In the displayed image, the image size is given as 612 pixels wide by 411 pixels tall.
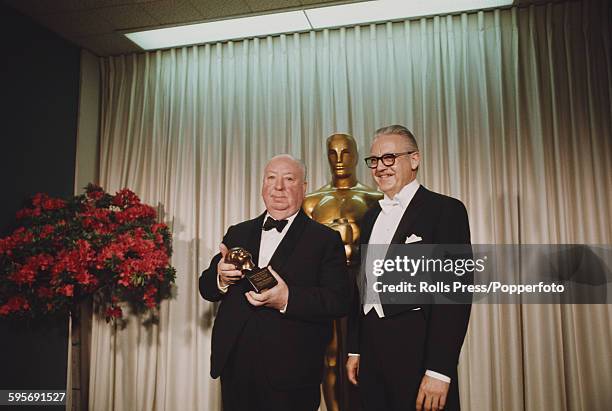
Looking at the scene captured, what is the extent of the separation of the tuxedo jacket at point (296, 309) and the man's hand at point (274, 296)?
0.09ft

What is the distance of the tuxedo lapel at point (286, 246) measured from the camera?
5.78 ft

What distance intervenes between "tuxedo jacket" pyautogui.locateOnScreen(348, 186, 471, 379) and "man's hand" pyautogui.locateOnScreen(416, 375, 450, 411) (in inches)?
1.6

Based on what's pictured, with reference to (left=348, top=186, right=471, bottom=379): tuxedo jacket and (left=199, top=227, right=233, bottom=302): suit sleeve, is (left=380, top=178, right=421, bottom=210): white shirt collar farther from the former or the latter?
(left=199, top=227, right=233, bottom=302): suit sleeve

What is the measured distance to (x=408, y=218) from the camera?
1.77m

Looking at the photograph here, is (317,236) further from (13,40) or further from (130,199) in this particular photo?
(13,40)

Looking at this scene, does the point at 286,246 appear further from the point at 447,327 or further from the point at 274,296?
the point at 447,327

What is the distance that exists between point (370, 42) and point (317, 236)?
6.25 feet

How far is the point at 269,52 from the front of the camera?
130 inches

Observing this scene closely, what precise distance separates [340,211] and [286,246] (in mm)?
669

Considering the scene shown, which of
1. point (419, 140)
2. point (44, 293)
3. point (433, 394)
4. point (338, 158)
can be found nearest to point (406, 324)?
point (433, 394)

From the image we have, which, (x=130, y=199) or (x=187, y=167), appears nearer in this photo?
(x=130, y=199)

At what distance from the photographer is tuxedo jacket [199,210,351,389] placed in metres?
1.67

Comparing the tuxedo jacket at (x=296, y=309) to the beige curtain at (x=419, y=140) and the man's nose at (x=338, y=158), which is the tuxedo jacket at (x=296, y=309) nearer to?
the man's nose at (x=338, y=158)

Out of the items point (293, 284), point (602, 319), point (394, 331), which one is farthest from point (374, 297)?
point (602, 319)
